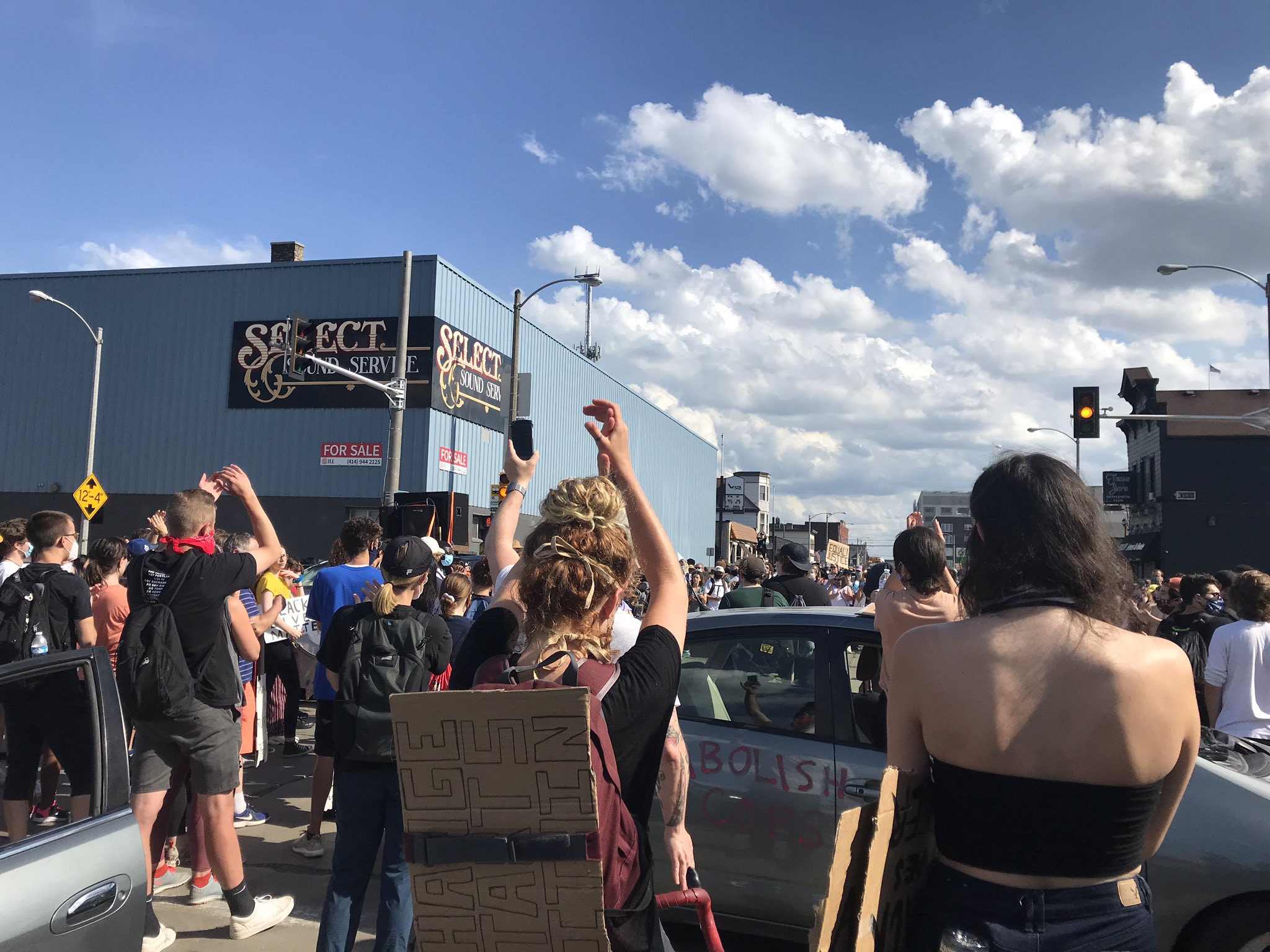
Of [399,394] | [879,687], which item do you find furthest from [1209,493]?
[879,687]

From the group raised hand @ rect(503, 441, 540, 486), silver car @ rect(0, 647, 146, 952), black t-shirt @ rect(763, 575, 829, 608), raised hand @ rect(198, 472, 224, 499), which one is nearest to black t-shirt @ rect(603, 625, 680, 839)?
raised hand @ rect(503, 441, 540, 486)

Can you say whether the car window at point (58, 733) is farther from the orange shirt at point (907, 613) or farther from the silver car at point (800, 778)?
the orange shirt at point (907, 613)

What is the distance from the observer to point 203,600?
412 centimetres

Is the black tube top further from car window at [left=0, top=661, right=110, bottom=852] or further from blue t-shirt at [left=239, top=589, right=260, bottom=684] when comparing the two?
blue t-shirt at [left=239, top=589, right=260, bottom=684]

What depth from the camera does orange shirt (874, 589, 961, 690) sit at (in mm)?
3693

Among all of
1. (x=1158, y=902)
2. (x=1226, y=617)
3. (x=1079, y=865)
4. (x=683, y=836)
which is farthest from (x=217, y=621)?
(x=1226, y=617)

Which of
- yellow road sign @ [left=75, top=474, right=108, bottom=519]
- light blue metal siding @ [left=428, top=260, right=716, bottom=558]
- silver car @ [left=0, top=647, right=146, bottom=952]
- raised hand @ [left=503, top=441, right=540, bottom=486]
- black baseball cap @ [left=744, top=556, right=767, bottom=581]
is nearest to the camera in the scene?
silver car @ [left=0, top=647, right=146, bottom=952]

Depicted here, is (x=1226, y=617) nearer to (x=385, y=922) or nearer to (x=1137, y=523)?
(x=385, y=922)

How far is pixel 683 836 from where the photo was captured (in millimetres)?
2725

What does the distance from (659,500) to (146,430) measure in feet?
87.0

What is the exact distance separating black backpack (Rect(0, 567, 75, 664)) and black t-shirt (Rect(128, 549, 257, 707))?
7.11 feet

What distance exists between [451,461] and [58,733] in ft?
85.3

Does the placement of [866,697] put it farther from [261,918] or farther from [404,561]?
[261,918]

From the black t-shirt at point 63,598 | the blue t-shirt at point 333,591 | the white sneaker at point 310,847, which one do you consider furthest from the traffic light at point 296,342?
the white sneaker at point 310,847
